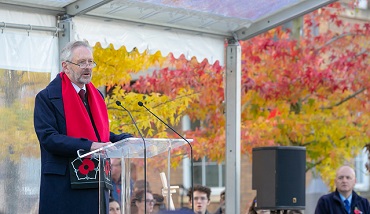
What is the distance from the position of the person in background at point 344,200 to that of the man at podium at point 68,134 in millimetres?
4644

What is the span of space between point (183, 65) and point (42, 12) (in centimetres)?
468

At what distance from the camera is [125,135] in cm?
644

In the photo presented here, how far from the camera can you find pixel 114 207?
19.2 feet

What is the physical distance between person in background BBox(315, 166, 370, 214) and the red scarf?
15.1ft

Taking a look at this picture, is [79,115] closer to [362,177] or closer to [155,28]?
[155,28]

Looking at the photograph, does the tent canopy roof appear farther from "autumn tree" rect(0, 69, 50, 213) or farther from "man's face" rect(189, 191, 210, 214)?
"man's face" rect(189, 191, 210, 214)

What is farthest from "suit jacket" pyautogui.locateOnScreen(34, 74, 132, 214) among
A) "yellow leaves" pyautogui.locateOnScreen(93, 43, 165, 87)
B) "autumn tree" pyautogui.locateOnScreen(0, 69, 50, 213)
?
"yellow leaves" pyautogui.locateOnScreen(93, 43, 165, 87)

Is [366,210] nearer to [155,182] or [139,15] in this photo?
[139,15]

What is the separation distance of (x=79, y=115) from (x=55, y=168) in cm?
38

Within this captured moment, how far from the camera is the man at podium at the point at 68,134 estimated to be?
5953 millimetres

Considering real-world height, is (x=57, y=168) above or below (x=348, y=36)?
below

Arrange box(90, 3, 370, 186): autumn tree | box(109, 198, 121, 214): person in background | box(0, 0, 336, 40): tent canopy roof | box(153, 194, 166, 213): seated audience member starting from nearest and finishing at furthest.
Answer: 1. box(153, 194, 166, 213): seated audience member
2. box(109, 198, 121, 214): person in background
3. box(0, 0, 336, 40): tent canopy roof
4. box(90, 3, 370, 186): autumn tree

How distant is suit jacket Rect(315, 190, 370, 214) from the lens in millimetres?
10148

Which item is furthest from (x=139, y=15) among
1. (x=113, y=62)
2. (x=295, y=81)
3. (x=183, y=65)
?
Result: (x=295, y=81)
